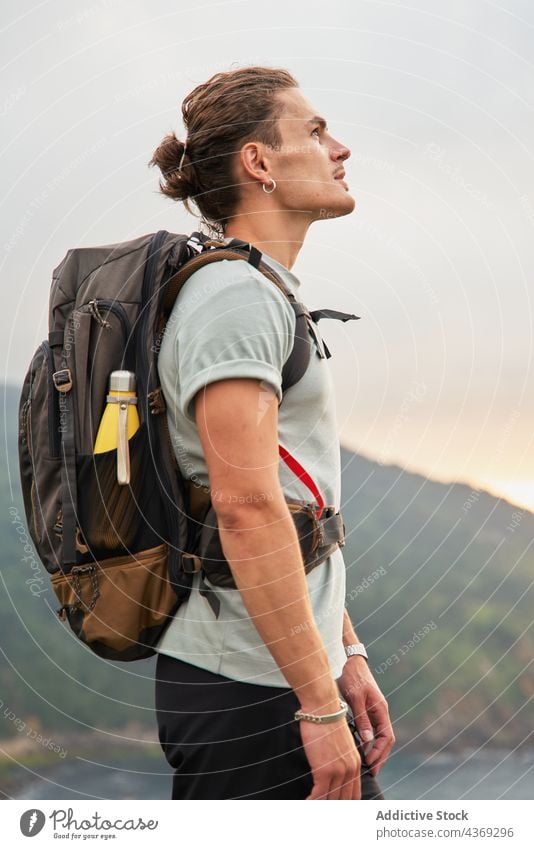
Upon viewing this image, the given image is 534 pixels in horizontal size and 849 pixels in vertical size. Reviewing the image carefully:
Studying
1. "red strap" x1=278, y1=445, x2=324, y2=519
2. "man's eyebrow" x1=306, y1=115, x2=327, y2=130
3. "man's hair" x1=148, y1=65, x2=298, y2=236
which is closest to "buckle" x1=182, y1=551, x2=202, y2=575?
"red strap" x1=278, y1=445, x2=324, y2=519

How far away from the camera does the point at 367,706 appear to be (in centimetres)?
259

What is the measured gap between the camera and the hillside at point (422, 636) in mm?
4355

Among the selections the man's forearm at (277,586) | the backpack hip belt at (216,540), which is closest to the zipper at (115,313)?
the backpack hip belt at (216,540)

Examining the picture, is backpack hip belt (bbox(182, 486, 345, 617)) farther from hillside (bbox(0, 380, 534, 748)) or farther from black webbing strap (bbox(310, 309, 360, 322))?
hillside (bbox(0, 380, 534, 748))

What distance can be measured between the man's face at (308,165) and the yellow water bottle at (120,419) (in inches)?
27.6

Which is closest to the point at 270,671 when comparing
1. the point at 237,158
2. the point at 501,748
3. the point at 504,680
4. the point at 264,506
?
the point at 264,506

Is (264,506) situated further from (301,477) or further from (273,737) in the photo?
(273,737)

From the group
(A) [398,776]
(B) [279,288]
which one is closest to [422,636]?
(A) [398,776]

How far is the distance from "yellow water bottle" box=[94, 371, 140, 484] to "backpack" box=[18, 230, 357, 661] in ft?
0.05

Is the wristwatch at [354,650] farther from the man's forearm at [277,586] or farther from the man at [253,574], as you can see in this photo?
the man's forearm at [277,586]

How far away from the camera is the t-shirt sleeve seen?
6.52 feet

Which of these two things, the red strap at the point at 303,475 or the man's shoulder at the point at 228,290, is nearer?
the man's shoulder at the point at 228,290

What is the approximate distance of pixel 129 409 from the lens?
2.14 meters

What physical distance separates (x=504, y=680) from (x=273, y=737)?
4.07 metres
